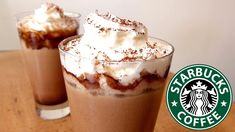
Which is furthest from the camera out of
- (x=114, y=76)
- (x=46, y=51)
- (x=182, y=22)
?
(x=182, y=22)

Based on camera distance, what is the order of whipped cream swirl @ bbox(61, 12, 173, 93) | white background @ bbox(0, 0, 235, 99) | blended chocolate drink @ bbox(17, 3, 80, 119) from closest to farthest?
whipped cream swirl @ bbox(61, 12, 173, 93)
blended chocolate drink @ bbox(17, 3, 80, 119)
white background @ bbox(0, 0, 235, 99)

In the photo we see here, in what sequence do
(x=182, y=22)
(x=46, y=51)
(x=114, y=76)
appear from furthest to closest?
1. (x=182, y=22)
2. (x=46, y=51)
3. (x=114, y=76)

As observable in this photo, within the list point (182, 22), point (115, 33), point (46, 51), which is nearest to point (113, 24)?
point (115, 33)

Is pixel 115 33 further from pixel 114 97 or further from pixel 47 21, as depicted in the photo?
pixel 47 21

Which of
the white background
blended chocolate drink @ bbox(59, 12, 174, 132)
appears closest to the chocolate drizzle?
blended chocolate drink @ bbox(59, 12, 174, 132)

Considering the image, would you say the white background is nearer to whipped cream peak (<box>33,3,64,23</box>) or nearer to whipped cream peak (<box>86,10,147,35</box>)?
whipped cream peak (<box>33,3,64,23</box>)

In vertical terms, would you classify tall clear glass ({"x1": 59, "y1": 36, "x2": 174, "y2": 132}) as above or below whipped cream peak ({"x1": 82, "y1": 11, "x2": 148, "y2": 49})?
below

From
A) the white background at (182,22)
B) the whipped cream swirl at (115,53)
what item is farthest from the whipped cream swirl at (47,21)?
the white background at (182,22)
